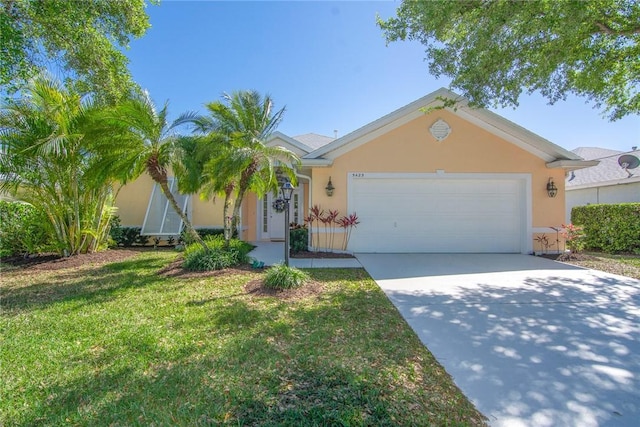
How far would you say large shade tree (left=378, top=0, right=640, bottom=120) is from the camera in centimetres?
593

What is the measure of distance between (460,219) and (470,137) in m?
2.98

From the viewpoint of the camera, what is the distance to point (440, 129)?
10.3 meters

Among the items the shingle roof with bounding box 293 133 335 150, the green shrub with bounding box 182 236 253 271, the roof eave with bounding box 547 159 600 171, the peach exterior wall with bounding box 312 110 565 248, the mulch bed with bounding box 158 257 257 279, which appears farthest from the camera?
the shingle roof with bounding box 293 133 335 150

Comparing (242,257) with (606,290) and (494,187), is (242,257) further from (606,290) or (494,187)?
A: (494,187)

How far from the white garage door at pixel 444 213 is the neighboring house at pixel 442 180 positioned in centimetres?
4

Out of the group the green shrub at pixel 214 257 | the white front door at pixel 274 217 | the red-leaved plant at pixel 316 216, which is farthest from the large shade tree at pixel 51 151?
the white front door at pixel 274 217

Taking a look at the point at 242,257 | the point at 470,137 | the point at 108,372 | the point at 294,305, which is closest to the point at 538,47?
the point at 470,137

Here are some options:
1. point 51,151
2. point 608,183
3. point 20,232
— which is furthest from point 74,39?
point 608,183

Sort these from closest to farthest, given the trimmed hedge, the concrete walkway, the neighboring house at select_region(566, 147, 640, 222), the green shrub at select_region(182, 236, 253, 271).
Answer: the green shrub at select_region(182, 236, 253, 271)
the concrete walkway
the trimmed hedge
the neighboring house at select_region(566, 147, 640, 222)

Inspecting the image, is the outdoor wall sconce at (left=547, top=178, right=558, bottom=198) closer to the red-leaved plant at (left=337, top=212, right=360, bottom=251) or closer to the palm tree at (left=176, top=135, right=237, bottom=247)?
the red-leaved plant at (left=337, top=212, right=360, bottom=251)

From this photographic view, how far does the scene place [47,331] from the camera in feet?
13.6

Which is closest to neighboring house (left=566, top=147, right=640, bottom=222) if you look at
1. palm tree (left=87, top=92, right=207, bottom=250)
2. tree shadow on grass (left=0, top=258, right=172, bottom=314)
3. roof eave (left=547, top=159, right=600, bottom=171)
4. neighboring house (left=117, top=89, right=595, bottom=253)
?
roof eave (left=547, top=159, right=600, bottom=171)

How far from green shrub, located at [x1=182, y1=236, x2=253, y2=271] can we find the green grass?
196 cm

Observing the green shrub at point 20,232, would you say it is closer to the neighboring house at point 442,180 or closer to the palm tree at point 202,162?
the palm tree at point 202,162
